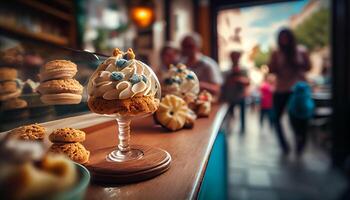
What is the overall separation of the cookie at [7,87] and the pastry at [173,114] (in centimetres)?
57

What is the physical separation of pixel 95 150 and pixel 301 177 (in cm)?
286

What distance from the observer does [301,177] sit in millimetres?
2932

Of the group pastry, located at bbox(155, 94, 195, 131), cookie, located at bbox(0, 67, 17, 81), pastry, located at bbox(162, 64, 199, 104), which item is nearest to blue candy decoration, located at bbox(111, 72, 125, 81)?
cookie, located at bbox(0, 67, 17, 81)

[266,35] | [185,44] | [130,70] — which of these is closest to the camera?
[130,70]

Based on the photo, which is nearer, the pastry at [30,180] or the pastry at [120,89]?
the pastry at [30,180]

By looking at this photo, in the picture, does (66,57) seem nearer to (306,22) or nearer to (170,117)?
(170,117)

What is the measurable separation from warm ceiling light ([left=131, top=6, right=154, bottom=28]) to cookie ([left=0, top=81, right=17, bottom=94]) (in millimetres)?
3454

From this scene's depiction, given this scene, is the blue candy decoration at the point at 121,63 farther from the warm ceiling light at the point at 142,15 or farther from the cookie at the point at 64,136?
the warm ceiling light at the point at 142,15

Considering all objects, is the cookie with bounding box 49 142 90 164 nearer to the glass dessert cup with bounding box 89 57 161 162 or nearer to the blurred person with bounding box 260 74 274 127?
the glass dessert cup with bounding box 89 57 161 162

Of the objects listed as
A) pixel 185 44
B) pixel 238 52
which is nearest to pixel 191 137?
pixel 185 44

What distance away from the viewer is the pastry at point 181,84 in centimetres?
139

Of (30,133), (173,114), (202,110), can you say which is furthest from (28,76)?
(202,110)

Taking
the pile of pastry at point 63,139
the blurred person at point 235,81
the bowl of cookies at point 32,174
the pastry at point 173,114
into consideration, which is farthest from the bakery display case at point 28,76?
the blurred person at point 235,81

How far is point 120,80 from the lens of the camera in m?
0.69
